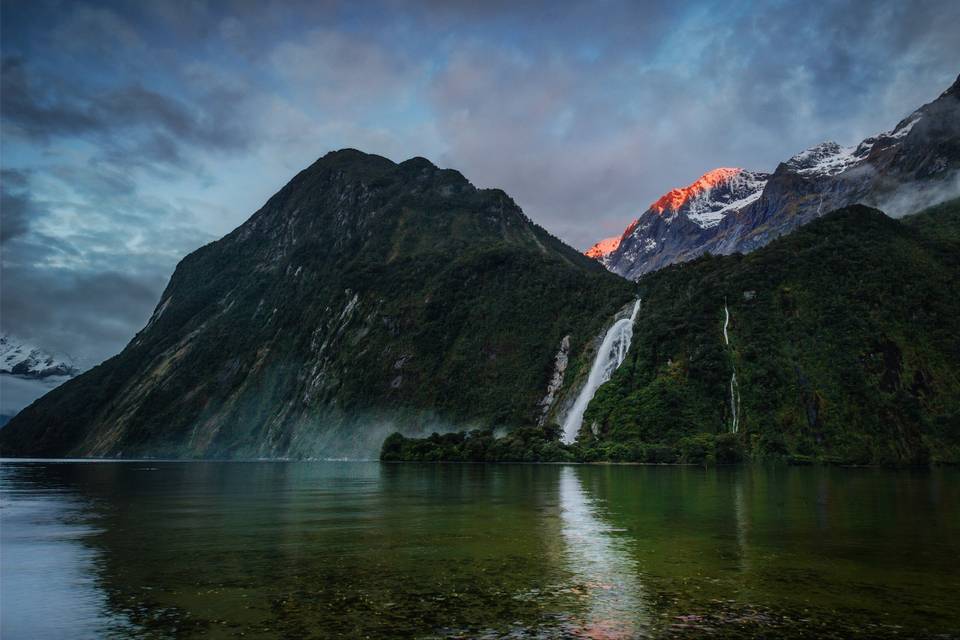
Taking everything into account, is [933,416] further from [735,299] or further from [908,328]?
[735,299]

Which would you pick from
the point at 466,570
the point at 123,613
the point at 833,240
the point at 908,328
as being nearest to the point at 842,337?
the point at 908,328

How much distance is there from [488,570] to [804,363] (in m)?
137

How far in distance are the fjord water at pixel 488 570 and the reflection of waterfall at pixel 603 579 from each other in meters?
0.10

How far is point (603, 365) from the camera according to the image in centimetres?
17038

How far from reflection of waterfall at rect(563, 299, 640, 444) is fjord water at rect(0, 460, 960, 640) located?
108921 millimetres

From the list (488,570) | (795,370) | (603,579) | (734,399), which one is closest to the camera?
(603,579)

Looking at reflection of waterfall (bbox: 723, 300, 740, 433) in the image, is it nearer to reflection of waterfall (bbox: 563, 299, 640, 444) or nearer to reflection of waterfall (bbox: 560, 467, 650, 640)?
reflection of waterfall (bbox: 563, 299, 640, 444)

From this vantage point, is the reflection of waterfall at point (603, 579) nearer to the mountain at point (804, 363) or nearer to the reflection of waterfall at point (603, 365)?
the mountain at point (804, 363)

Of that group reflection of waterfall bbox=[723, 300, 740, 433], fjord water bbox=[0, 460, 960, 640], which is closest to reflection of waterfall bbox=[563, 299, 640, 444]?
reflection of waterfall bbox=[723, 300, 740, 433]

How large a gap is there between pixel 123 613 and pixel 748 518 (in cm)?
3219

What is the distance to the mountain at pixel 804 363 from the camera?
130625 mm

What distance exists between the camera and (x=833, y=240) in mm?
176000

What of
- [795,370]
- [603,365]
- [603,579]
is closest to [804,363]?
[795,370]

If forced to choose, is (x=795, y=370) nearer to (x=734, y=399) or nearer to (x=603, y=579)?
(x=734, y=399)
